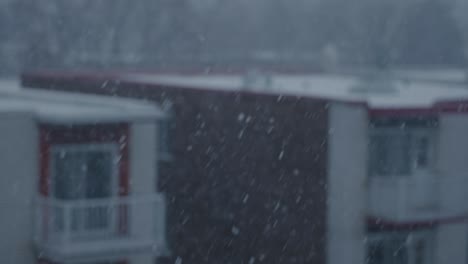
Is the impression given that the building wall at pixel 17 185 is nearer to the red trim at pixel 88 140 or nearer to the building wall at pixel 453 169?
the red trim at pixel 88 140

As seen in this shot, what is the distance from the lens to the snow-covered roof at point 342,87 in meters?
11.5

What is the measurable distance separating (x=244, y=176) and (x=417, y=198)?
252 centimetres

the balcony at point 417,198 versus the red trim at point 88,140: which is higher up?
the red trim at point 88,140

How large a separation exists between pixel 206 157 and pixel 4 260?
14.7ft

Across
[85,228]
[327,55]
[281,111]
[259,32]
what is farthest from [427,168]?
[259,32]

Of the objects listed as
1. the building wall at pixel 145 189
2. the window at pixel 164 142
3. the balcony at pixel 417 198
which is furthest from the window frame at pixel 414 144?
the window at pixel 164 142

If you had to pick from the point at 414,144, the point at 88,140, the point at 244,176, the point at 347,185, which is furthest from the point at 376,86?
the point at 88,140

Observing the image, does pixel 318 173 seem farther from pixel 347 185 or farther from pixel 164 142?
pixel 164 142

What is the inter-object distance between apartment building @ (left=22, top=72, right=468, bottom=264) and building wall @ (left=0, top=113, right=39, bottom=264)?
11.3 feet

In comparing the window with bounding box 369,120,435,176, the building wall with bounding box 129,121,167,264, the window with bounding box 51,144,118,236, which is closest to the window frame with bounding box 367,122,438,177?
the window with bounding box 369,120,435,176

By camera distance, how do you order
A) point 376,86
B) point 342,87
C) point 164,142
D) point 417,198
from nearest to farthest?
point 417,198 → point 376,86 → point 164,142 → point 342,87

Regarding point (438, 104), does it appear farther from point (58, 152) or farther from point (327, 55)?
point (327, 55)

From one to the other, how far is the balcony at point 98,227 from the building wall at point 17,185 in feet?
0.43

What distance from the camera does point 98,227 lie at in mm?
9930
